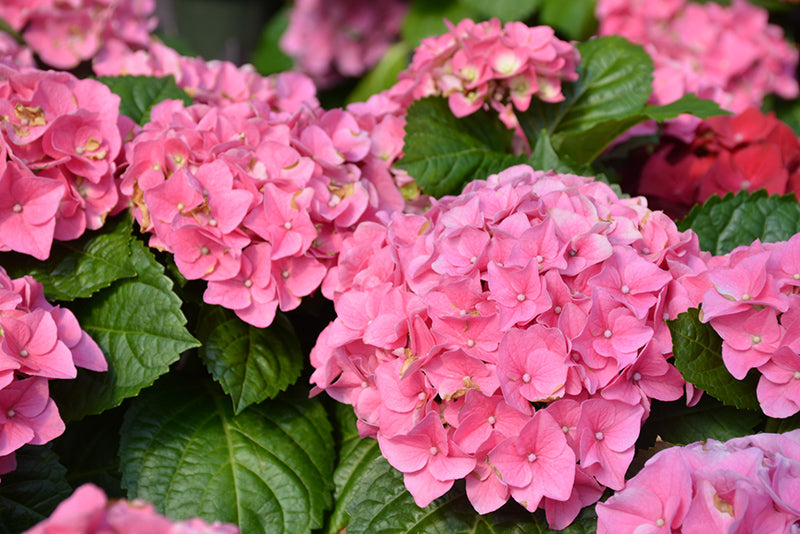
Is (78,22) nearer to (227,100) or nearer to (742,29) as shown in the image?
(227,100)

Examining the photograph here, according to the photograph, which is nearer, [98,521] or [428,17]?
[98,521]

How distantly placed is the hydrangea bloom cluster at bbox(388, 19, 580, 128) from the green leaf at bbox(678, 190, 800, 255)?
30 cm

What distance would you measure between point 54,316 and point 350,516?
1.39 ft

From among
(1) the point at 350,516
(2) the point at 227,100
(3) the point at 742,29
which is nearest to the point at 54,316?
(1) the point at 350,516

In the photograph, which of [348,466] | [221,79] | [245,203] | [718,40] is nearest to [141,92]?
[221,79]

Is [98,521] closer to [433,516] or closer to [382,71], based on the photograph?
[433,516]

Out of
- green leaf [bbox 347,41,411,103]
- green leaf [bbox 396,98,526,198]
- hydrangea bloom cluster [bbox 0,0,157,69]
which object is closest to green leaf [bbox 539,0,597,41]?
green leaf [bbox 347,41,411,103]

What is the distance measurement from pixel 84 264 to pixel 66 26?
88 cm

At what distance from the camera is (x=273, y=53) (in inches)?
128

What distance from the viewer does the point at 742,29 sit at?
1.95 m

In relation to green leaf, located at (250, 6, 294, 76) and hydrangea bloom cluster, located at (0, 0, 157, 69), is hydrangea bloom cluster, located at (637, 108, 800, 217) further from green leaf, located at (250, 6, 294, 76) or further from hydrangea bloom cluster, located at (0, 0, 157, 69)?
green leaf, located at (250, 6, 294, 76)

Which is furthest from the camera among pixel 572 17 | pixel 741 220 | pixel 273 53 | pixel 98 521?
pixel 273 53

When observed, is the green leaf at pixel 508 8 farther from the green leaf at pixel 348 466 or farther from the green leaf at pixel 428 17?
the green leaf at pixel 348 466

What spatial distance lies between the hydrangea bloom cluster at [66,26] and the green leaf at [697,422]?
1357 millimetres
